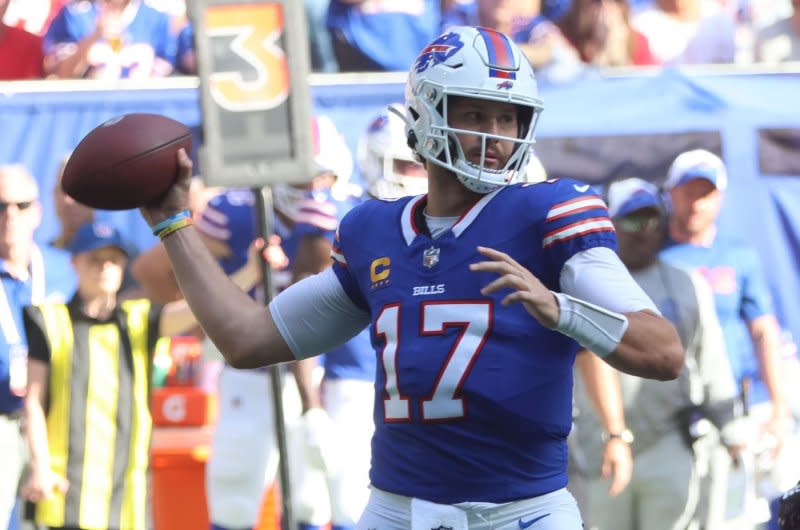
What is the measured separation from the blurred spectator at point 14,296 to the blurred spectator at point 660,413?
7.39ft

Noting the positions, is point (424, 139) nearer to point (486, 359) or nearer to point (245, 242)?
point (486, 359)

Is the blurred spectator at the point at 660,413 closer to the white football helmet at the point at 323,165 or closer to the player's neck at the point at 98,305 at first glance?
the white football helmet at the point at 323,165

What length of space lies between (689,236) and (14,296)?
2889mm

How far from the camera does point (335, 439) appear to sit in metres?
6.32

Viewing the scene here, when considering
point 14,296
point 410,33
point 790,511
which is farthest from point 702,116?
point 790,511

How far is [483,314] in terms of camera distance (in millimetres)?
2865

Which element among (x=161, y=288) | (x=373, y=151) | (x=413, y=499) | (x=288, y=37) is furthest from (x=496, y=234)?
(x=161, y=288)

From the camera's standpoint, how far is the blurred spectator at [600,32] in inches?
309

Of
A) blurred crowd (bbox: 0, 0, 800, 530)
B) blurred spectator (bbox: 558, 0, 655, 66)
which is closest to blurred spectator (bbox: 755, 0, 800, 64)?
blurred spectator (bbox: 558, 0, 655, 66)

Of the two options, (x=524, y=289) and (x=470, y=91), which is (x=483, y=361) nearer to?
(x=524, y=289)

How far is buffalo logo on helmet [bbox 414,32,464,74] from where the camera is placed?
10.2 feet

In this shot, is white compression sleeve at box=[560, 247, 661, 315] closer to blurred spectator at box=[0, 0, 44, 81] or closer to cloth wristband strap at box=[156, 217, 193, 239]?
cloth wristband strap at box=[156, 217, 193, 239]

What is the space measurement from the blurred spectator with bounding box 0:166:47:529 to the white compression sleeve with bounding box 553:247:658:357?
3.85 m

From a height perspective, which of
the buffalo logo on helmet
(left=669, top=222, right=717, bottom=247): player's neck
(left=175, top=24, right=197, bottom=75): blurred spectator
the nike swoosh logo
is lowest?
the nike swoosh logo
